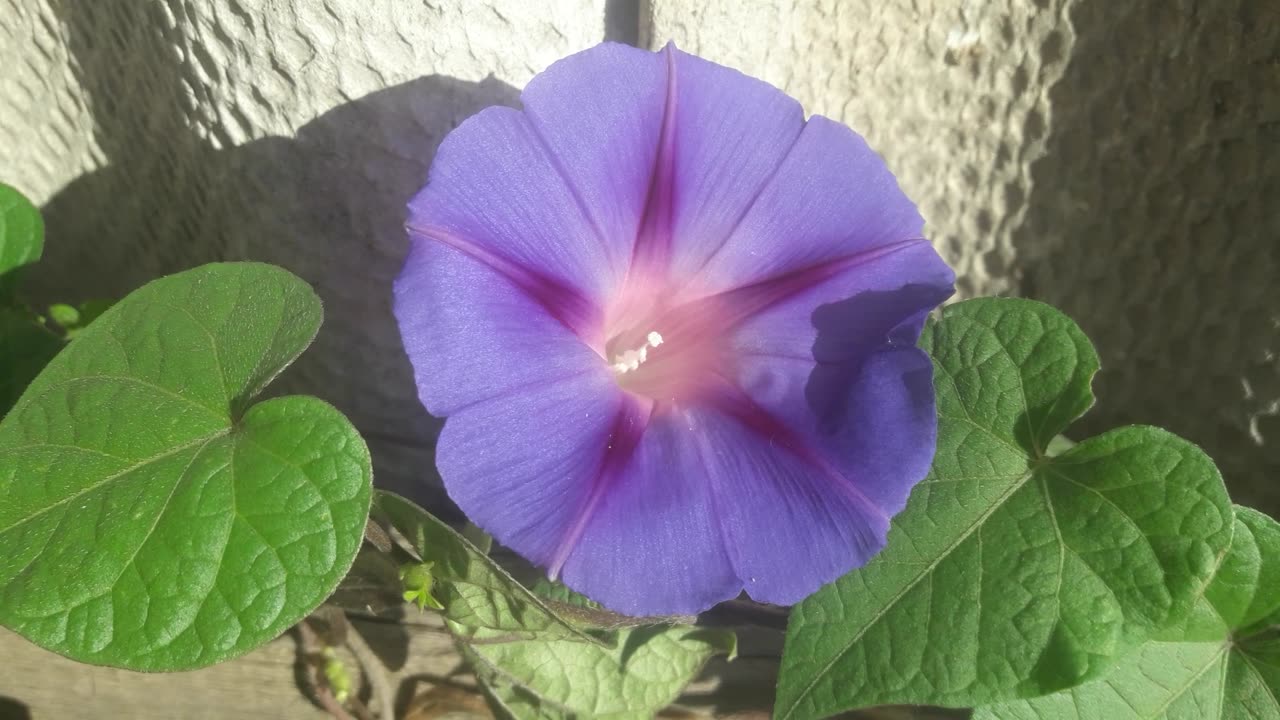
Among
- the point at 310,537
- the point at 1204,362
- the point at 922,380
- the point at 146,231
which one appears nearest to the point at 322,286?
the point at 146,231

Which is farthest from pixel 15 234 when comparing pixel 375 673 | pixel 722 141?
pixel 722 141

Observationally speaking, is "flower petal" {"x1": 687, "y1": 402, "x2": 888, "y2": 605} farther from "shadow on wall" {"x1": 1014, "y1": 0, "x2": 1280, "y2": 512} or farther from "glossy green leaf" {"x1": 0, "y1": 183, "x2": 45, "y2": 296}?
"glossy green leaf" {"x1": 0, "y1": 183, "x2": 45, "y2": 296}

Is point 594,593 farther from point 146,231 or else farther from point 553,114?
point 146,231

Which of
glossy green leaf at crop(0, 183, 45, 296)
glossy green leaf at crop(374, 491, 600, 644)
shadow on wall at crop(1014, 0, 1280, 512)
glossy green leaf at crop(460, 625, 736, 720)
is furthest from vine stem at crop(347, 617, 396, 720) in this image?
shadow on wall at crop(1014, 0, 1280, 512)

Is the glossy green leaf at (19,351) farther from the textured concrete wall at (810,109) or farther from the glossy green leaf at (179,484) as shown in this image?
the glossy green leaf at (179,484)

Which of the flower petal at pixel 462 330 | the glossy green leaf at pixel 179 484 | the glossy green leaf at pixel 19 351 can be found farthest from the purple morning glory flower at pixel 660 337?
the glossy green leaf at pixel 19 351
